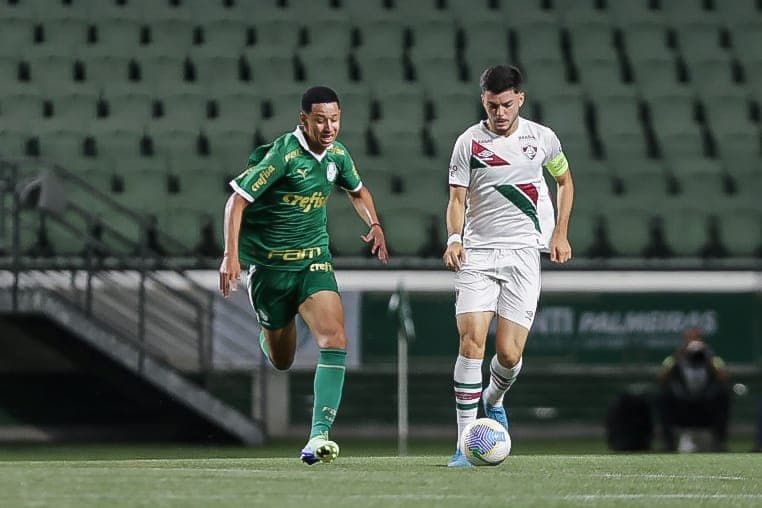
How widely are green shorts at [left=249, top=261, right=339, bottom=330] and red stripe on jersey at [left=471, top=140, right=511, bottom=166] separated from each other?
40.5 inches

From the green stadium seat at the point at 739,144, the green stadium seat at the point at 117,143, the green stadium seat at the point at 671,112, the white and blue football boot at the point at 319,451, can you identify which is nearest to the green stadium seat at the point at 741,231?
the green stadium seat at the point at 739,144

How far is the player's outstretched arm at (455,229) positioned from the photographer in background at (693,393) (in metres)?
6.28

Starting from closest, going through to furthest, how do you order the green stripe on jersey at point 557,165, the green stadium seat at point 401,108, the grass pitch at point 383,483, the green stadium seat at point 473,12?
the grass pitch at point 383,483 → the green stripe on jersey at point 557,165 → the green stadium seat at point 401,108 → the green stadium seat at point 473,12

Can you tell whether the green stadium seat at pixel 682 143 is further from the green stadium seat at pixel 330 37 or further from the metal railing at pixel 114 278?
the metal railing at pixel 114 278

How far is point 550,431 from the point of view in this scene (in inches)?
590

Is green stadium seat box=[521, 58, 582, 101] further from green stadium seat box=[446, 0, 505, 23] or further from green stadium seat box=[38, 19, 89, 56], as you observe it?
green stadium seat box=[38, 19, 89, 56]

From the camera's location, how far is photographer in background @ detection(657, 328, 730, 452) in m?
14.2

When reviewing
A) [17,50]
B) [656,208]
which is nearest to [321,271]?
[656,208]

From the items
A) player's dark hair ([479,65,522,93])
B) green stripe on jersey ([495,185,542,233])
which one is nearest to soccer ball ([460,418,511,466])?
green stripe on jersey ([495,185,542,233])

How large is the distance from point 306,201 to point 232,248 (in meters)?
0.68

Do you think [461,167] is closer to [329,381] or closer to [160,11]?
[329,381]

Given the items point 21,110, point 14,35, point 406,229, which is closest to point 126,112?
point 21,110

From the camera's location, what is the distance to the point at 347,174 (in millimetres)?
8766

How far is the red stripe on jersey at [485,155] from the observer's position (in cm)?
862
